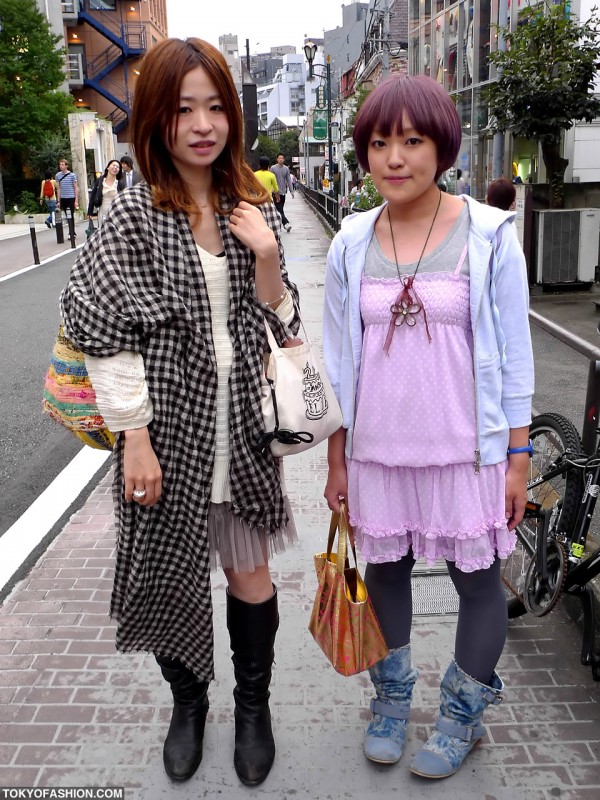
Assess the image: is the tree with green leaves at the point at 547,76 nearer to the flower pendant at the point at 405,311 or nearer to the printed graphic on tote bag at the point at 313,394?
the flower pendant at the point at 405,311

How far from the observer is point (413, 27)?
27.6m

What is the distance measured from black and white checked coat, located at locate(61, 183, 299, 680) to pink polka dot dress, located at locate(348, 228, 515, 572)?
10.4 inches

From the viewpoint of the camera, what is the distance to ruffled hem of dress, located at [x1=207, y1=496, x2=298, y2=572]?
7.59ft

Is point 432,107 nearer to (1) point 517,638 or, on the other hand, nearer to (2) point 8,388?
(1) point 517,638

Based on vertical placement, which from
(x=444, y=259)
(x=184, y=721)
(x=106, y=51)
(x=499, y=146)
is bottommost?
(x=184, y=721)

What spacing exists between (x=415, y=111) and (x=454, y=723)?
1.74 metres

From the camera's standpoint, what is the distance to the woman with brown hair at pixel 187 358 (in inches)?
80.0

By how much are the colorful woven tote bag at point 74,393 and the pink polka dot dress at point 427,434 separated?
719 mm

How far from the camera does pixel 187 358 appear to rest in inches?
84.3

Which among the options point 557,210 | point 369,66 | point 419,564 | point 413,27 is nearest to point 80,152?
point 413,27

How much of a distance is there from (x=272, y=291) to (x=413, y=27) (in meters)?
28.6

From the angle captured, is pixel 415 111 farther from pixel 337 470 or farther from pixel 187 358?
pixel 337 470

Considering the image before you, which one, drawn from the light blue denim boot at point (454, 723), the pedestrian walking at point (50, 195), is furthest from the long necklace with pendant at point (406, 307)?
the pedestrian walking at point (50, 195)

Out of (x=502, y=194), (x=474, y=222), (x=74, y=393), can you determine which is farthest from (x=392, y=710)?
(x=502, y=194)
